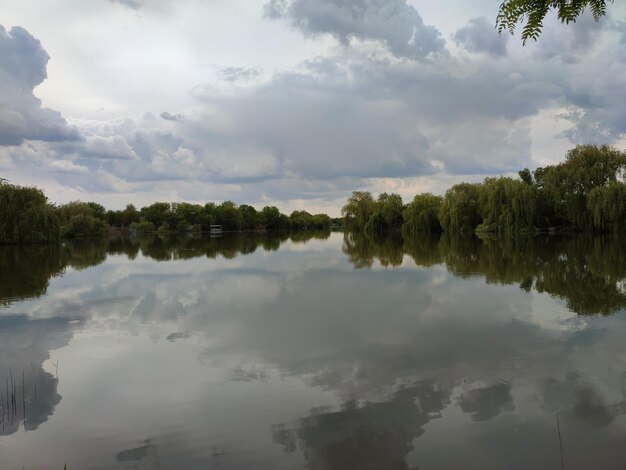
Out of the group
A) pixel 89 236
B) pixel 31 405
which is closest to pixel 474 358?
pixel 31 405

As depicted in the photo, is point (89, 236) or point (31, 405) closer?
point (31, 405)

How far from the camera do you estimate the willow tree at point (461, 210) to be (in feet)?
177

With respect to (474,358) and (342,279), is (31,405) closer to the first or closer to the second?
(474,358)

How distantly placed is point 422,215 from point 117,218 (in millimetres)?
72348

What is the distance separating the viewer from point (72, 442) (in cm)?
481

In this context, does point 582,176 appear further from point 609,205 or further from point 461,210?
point 461,210


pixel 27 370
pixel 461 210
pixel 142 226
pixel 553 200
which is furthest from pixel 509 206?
pixel 142 226

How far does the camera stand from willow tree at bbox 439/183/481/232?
177ft

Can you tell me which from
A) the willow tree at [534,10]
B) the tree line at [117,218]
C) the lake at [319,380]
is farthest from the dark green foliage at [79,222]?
the willow tree at [534,10]

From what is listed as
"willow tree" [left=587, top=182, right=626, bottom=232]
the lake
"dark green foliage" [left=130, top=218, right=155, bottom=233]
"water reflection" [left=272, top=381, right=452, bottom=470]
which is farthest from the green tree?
"water reflection" [left=272, top=381, right=452, bottom=470]

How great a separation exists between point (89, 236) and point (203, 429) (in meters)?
71.3

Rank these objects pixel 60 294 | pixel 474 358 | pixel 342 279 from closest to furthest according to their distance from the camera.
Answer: pixel 474 358
pixel 60 294
pixel 342 279

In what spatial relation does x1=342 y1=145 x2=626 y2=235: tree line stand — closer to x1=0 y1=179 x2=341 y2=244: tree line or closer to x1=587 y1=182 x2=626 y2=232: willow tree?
x1=587 y1=182 x2=626 y2=232: willow tree

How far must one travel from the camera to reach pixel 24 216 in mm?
38688
